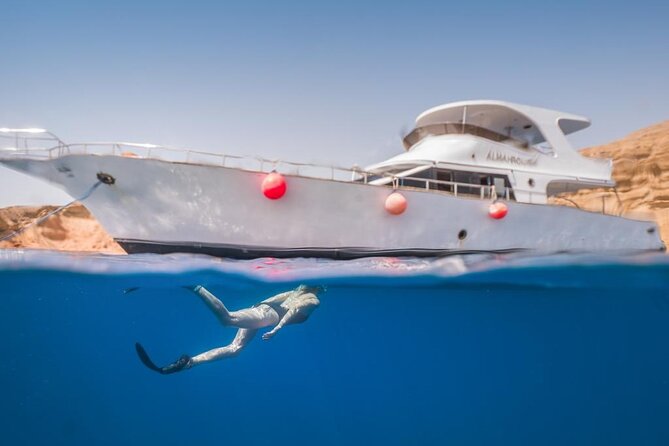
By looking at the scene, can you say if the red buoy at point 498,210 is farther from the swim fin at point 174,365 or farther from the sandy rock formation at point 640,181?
the sandy rock formation at point 640,181

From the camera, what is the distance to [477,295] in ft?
40.1

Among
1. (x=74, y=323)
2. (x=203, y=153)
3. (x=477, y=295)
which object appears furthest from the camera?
(x=74, y=323)

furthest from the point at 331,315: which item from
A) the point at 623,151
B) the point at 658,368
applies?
the point at 623,151

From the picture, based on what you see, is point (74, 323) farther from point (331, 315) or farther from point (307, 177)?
point (307, 177)

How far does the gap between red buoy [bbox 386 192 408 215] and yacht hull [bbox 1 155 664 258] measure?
23 cm

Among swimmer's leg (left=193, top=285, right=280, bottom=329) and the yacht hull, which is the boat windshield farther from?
swimmer's leg (left=193, top=285, right=280, bottom=329)

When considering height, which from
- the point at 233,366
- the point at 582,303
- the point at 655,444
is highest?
the point at 582,303

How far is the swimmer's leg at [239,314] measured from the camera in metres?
5.25

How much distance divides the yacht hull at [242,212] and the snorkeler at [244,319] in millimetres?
1796

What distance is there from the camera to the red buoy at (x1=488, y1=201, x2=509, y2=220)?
1008cm

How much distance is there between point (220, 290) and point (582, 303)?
506 inches

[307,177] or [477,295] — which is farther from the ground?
[307,177]

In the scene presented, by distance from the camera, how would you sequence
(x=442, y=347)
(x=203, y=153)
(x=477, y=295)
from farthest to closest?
(x=442, y=347), (x=477, y=295), (x=203, y=153)

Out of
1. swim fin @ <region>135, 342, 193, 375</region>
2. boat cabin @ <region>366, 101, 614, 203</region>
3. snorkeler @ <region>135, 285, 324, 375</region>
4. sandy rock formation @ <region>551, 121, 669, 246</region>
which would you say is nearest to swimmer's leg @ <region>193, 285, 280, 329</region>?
snorkeler @ <region>135, 285, 324, 375</region>
